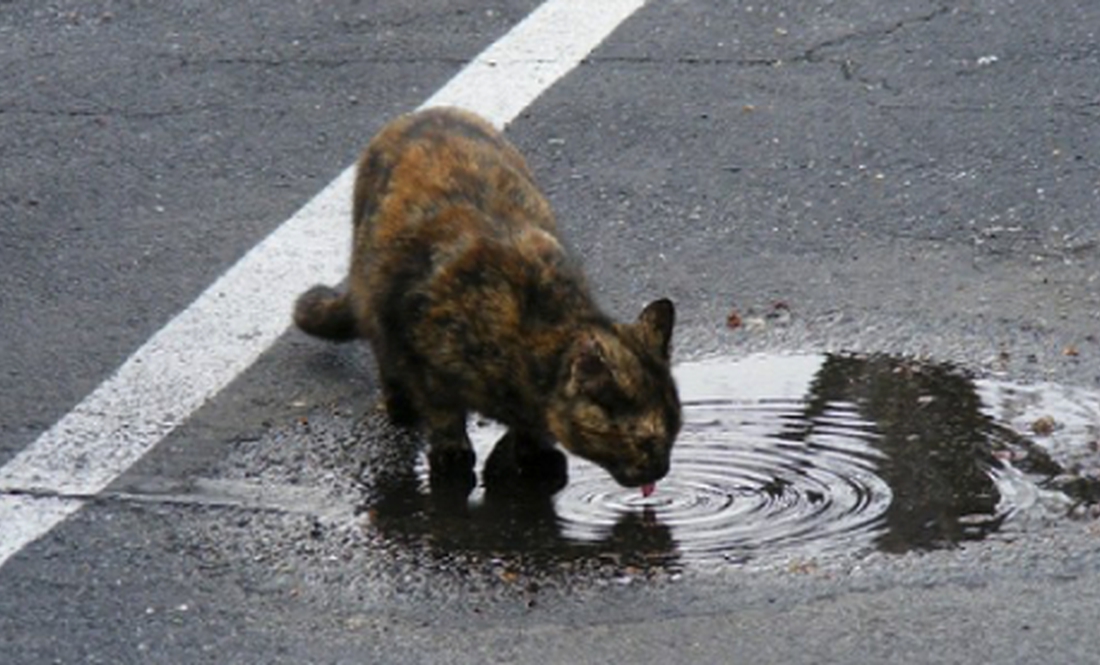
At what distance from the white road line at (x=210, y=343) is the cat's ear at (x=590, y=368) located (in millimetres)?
1271

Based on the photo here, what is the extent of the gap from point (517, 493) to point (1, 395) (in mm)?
1602

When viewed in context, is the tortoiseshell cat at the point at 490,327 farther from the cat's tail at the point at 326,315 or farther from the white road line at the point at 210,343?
the white road line at the point at 210,343

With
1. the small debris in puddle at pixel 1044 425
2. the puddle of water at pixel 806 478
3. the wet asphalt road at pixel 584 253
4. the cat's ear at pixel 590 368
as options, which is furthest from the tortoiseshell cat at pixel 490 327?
the small debris in puddle at pixel 1044 425

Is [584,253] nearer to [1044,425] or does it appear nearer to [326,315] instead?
[326,315]

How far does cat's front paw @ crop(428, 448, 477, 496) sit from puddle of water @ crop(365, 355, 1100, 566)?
38 millimetres

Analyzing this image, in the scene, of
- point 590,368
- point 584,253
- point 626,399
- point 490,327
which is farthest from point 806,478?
point 584,253

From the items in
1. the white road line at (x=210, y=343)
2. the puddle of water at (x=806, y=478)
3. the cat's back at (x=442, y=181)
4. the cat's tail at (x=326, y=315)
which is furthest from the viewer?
the cat's tail at (x=326, y=315)

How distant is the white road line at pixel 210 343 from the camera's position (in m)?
6.89

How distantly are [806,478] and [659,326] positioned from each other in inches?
22.6

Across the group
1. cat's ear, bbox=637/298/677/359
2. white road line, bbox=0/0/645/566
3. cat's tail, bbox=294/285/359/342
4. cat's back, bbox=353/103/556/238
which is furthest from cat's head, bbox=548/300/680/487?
white road line, bbox=0/0/645/566

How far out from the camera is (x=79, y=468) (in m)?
6.98

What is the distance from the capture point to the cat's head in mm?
6605

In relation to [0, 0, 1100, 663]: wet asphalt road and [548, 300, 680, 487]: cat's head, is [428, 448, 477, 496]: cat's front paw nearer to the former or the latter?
[0, 0, 1100, 663]: wet asphalt road

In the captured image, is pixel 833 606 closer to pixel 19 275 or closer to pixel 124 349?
pixel 124 349
